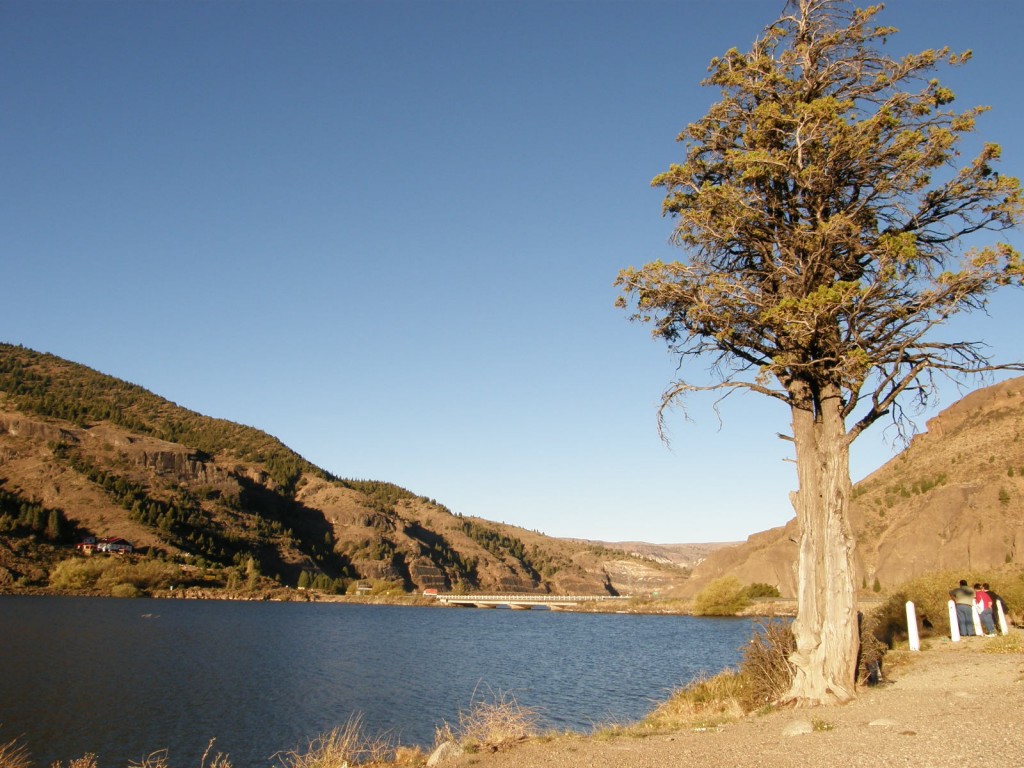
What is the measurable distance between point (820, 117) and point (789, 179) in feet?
4.46

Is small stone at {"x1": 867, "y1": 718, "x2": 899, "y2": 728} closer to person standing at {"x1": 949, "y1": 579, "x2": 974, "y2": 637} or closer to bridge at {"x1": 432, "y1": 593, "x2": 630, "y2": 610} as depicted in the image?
person standing at {"x1": 949, "y1": 579, "x2": 974, "y2": 637}

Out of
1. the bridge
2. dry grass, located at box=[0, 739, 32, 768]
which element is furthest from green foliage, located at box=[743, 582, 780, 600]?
dry grass, located at box=[0, 739, 32, 768]

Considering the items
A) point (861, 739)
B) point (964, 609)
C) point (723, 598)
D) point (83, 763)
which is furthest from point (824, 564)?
point (723, 598)

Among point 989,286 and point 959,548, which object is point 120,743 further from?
point 959,548

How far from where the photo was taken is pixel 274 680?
30.6m

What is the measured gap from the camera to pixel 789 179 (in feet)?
44.7

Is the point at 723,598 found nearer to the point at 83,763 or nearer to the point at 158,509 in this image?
the point at 83,763

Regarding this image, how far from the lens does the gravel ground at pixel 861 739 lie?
25.2 feet

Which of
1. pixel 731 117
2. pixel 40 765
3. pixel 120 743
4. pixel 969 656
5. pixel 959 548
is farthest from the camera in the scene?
pixel 959 548

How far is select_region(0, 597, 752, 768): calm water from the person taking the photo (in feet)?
65.4

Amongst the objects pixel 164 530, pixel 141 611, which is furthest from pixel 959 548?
pixel 164 530

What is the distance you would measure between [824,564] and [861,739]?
364cm

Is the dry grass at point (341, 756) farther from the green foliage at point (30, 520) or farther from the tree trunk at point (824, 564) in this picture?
the green foliage at point (30, 520)

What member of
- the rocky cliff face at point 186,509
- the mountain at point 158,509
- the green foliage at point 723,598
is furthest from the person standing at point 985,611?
the rocky cliff face at point 186,509
